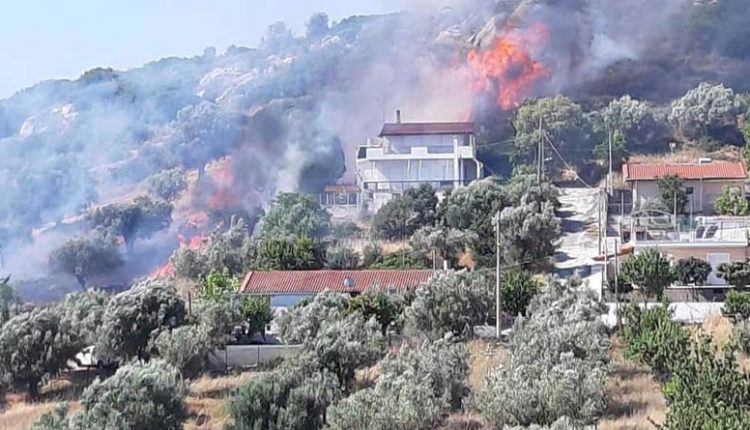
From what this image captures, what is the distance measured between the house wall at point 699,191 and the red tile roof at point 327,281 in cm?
1133

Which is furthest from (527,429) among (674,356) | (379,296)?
(379,296)

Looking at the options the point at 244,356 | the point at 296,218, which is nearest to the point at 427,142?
the point at 296,218

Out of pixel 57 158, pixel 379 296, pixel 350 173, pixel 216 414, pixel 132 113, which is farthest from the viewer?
pixel 132 113

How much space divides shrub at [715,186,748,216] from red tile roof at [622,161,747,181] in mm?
816

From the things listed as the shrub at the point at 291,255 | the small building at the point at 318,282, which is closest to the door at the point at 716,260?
the small building at the point at 318,282

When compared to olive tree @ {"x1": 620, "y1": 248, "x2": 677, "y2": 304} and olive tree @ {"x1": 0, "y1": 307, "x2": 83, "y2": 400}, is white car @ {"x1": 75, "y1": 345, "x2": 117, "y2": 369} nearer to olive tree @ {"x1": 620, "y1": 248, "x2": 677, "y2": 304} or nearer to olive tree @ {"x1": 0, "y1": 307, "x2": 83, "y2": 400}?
olive tree @ {"x1": 0, "y1": 307, "x2": 83, "y2": 400}

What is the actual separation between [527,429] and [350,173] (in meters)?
37.7

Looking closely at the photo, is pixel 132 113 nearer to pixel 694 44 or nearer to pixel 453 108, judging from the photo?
pixel 453 108

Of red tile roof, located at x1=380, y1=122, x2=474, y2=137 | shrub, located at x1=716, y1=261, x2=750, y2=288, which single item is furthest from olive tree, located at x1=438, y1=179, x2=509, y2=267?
red tile roof, located at x1=380, y1=122, x2=474, y2=137

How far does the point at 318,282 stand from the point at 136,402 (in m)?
11.8

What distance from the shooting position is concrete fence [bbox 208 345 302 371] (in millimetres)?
18109

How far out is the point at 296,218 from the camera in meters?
35.3

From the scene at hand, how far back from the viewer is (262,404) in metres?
12.4

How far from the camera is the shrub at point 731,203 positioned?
30.1 metres
